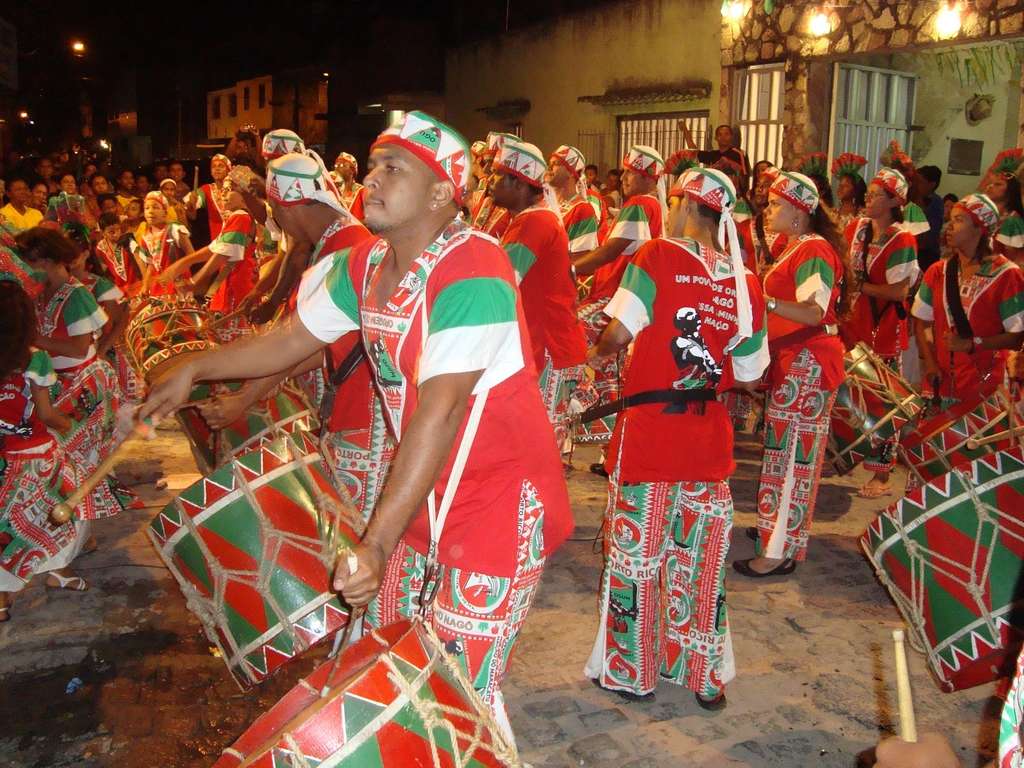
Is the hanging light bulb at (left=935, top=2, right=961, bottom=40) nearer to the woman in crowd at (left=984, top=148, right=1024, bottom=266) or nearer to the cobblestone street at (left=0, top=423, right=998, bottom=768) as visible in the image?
the woman in crowd at (left=984, top=148, right=1024, bottom=266)

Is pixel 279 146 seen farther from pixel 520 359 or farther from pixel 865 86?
pixel 865 86

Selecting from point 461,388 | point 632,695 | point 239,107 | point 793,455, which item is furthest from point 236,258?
point 239,107

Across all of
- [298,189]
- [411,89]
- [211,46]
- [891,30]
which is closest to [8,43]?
[411,89]

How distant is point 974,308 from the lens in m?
5.96

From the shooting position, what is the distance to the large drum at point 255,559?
3.21 m

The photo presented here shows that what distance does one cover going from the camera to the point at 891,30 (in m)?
11.1

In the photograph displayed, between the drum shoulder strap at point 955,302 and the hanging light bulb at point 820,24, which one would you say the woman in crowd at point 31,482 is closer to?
the drum shoulder strap at point 955,302

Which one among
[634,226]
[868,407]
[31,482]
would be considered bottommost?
[31,482]

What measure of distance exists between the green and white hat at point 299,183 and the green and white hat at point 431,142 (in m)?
2.11

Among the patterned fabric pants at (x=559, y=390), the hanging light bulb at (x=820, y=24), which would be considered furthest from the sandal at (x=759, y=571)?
the hanging light bulb at (x=820, y=24)

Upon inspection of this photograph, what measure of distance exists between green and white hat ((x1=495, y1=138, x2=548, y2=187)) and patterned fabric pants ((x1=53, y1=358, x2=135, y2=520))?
281cm

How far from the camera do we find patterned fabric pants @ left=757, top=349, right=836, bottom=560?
547 cm

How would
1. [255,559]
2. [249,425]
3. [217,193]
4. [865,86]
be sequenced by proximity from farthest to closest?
[865,86], [217,193], [249,425], [255,559]

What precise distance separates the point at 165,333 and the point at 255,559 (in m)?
2.70
